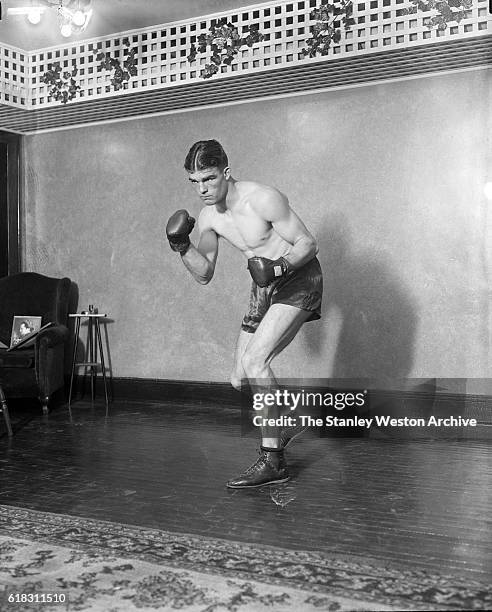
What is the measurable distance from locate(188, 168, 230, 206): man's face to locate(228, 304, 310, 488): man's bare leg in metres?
0.58

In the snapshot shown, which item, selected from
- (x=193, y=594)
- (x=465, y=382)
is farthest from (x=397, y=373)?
(x=193, y=594)

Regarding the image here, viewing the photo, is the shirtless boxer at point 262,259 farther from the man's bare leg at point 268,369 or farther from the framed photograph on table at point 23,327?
the framed photograph on table at point 23,327

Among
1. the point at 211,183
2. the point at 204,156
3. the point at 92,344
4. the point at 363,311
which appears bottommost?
the point at 92,344

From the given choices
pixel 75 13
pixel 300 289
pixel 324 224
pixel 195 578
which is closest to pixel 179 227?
pixel 300 289

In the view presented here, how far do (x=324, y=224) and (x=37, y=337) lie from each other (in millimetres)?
2422

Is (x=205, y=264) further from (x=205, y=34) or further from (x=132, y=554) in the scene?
(x=205, y=34)

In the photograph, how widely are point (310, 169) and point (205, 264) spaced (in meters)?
2.55

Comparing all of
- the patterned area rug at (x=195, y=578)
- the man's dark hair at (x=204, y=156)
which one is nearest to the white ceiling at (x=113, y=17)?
the man's dark hair at (x=204, y=156)

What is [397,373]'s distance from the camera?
5531 mm

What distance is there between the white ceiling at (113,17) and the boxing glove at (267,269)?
3.01 meters

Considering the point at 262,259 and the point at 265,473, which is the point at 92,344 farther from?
the point at 262,259

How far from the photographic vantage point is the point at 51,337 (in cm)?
586

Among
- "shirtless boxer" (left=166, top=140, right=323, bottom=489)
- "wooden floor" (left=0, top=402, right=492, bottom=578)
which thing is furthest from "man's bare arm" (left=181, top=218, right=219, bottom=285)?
"wooden floor" (left=0, top=402, right=492, bottom=578)

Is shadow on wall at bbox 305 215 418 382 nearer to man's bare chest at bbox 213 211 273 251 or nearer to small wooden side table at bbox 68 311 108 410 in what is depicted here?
small wooden side table at bbox 68 311 108 410
